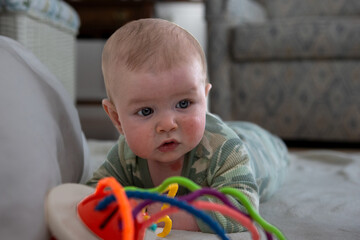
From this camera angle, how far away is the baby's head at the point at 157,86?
1.98 feet

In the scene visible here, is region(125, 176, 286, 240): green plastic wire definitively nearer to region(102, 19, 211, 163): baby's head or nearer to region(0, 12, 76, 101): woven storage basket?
region(102, 19, 211, 163): baby's head

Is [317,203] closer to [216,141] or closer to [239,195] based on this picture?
[216,141]

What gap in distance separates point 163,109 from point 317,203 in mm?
428

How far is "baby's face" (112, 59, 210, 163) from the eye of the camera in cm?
60

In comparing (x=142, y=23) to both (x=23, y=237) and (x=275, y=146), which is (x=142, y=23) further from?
(x=275, y=146)

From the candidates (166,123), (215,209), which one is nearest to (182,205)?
(215,209)

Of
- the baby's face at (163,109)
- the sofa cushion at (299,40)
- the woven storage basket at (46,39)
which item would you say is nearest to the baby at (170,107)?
the baby's face at (163,109)

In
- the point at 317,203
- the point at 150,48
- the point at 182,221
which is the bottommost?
the point at 317,203

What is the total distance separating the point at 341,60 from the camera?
2037 mm

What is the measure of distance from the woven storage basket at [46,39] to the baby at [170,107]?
59cm

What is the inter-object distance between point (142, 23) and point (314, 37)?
1549 mm

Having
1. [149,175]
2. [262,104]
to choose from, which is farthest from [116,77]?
[262,104]

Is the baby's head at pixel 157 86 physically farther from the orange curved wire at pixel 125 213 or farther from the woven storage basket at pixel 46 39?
Result: the woven storage basket at pixel 46 39

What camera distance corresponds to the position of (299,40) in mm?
2047
